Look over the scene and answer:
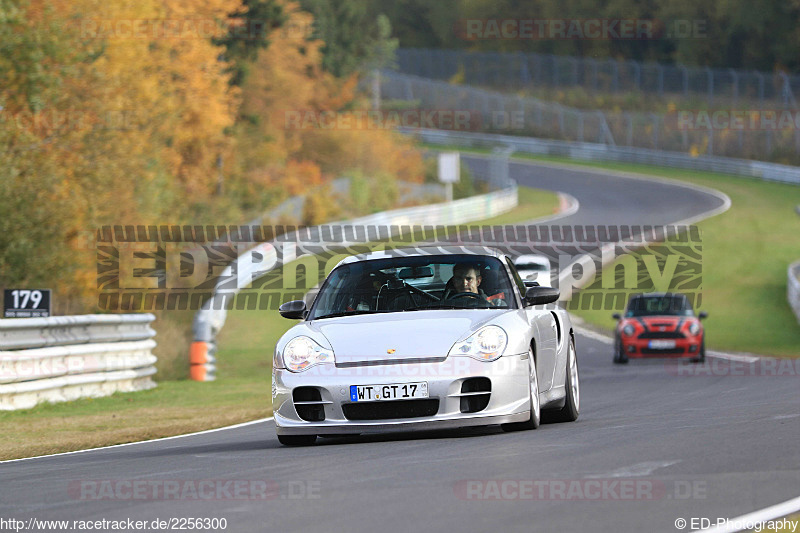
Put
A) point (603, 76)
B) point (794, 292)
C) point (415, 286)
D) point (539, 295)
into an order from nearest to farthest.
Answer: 1. point (539, 295)
2. point (415, 286)
3. point (794, 292)
4. point (603, 76)

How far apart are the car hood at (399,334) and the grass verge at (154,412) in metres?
3.18

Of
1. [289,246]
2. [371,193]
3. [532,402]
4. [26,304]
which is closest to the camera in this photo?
[532,402]

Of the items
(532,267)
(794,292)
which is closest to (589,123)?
(532,267)

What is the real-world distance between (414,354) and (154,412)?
6.86 m

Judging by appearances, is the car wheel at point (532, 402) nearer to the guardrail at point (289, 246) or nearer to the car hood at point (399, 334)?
the car hood at point (399, 334)

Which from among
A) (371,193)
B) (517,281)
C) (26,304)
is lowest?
(26,304)

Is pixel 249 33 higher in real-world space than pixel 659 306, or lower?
higher

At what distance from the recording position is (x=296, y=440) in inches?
420

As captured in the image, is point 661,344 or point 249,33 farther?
point 249,33

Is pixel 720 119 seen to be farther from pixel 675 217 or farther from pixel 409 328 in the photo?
pixel 409 328

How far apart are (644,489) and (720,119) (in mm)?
76167

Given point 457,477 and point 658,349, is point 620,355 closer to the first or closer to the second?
point 658,349

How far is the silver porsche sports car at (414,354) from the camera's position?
1012cm

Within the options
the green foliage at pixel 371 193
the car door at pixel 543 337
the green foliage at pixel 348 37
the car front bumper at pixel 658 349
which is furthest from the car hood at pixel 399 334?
the green foliage at pixel 348 37
